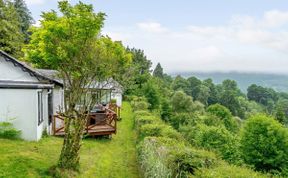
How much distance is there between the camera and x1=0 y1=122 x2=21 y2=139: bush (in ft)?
44.2

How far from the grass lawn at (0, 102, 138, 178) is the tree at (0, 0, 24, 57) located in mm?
21795

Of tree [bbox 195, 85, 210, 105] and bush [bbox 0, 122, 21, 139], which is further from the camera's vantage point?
tree [bbox 195, 85, 210, 105]

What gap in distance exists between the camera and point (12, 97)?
13656mm

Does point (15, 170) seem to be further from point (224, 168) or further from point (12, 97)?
point (224, 168)

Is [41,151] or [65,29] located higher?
[65,29]

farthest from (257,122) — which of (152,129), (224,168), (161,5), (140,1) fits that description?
(140,1)

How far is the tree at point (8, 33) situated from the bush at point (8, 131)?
828 inches

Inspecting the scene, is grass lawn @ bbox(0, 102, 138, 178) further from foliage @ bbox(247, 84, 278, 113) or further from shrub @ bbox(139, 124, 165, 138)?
foliage @ bbox(247, 84, 278, 113)

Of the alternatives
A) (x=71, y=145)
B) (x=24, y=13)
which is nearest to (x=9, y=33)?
(x=24, y=13)

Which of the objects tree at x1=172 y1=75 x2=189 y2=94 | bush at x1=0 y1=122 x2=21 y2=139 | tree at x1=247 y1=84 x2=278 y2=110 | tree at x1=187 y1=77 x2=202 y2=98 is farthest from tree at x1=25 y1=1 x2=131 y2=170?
tree at x1=247 y1=84 x2=278 y2=110

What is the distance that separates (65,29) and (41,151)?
17.1 ft

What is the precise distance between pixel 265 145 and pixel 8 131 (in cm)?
1434

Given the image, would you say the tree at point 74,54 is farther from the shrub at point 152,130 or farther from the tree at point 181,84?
the tree at point 181,84

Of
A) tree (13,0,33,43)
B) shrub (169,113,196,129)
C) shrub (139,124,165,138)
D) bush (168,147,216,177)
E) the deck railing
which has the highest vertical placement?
tree (13,0,33,43)
